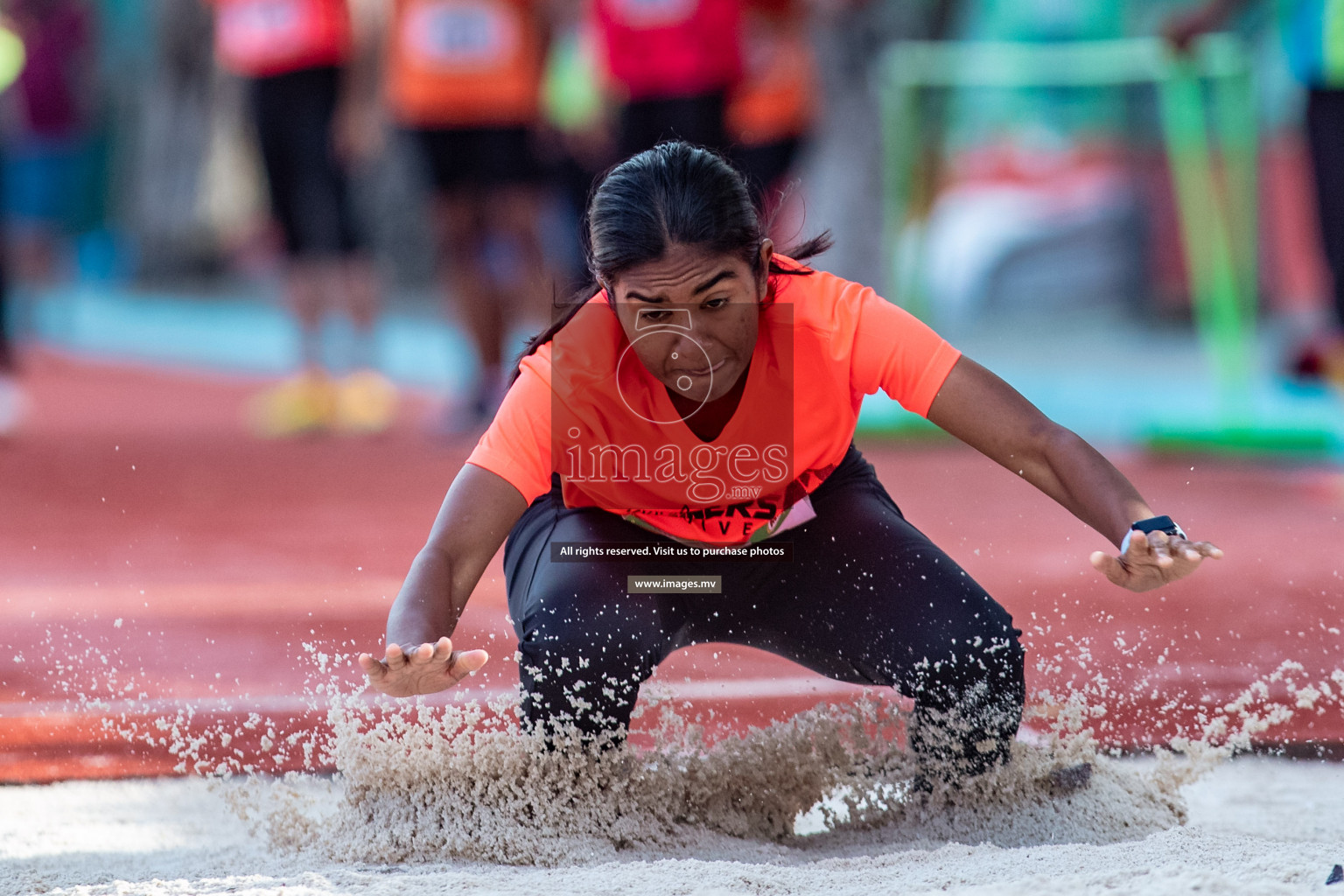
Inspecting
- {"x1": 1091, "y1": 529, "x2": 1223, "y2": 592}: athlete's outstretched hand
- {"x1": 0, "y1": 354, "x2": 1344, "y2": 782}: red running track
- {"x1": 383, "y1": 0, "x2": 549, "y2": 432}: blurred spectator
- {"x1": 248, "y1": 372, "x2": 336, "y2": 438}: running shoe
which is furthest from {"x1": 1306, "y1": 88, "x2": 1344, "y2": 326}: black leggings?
{"x1": 248, "y1": 372, "x2": 336, "y2": 438}: running shoe

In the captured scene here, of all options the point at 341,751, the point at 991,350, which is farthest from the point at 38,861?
the point at 991,350

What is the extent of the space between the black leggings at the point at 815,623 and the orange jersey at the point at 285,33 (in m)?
3.67

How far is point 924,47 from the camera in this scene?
23.3 feet

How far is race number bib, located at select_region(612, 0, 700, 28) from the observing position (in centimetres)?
510

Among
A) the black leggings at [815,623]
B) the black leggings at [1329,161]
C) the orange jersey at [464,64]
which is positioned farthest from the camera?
the orange jersey at [464,64]

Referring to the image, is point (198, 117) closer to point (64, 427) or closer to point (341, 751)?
point (64, 427)

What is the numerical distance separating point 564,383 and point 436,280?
37.5ft

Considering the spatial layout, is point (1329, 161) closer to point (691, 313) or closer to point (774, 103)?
point (774, 103)

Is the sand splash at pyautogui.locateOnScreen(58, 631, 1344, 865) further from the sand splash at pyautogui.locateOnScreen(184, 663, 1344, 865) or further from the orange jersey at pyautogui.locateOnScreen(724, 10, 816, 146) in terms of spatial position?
the orange jersey at pyautogui.locateOnScreen(724, 10, 816, 146)

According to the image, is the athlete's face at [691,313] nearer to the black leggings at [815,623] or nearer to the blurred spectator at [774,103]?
the black leggings at [815,623]

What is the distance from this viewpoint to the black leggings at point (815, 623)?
211cm

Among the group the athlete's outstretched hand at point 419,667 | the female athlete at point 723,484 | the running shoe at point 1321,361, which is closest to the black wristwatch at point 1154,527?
the female athlete at point 723,484

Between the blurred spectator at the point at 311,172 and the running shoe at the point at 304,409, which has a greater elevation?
the blurred spectator at the point at 311,172

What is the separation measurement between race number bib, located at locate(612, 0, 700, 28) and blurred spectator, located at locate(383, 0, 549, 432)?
52cm
